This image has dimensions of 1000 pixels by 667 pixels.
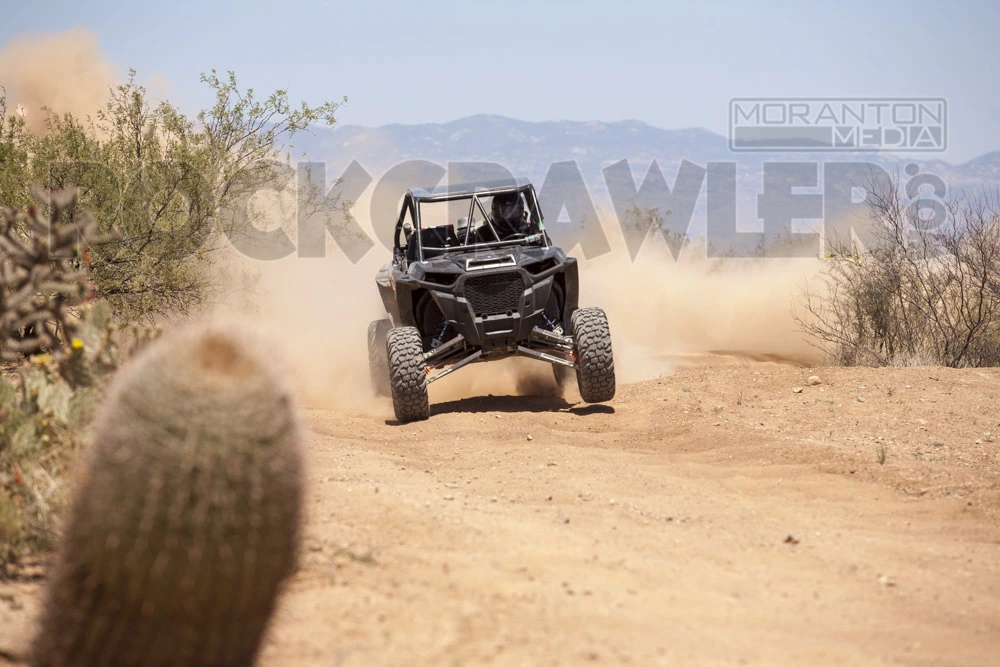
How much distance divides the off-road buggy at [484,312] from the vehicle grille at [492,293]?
0.03 ft

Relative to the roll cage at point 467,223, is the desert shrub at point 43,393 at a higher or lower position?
lower

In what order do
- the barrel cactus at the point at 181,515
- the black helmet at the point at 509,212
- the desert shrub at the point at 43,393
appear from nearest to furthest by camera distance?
the barrel cactus at the point at 181,515 < the desert shrub at the point at 43,393 < the black helmet at the point at 509,212

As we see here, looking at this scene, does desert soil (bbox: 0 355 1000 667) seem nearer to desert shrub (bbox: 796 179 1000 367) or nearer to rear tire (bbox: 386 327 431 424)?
rear tire (bbox: 386 327 431 424)

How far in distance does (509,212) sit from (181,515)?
8570 millimetres

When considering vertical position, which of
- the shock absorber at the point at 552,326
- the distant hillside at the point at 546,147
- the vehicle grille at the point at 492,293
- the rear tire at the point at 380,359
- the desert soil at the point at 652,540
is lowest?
the desert soil at the point at 652,540

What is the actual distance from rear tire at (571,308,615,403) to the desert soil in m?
0.37

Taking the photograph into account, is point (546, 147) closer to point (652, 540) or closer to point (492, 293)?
point (492, 293)

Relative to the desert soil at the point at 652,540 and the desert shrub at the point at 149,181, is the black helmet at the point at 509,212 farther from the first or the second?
the desert shrub at the point at 149,181

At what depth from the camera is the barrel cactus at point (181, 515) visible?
290 centimetres

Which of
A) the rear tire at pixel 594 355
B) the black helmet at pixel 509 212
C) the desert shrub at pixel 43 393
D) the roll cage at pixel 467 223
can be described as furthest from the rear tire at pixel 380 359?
the desert shrub at pixel 43 393

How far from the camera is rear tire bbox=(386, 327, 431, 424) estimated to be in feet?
31.6

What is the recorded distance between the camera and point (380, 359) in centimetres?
1134

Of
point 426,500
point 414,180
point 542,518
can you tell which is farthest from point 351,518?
point 414,180
